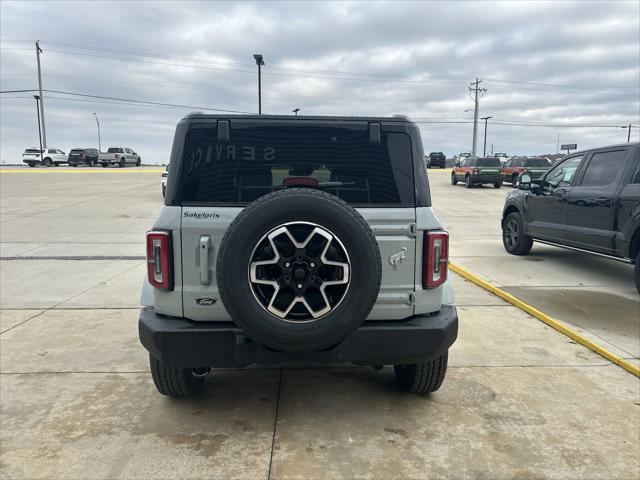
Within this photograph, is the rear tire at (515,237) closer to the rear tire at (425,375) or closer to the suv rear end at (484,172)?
the rear tire at (425,375)

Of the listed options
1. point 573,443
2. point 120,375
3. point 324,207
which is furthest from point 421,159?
point 120,375

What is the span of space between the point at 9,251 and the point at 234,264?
8555 mm

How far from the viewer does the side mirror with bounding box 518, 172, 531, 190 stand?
26.3 ft

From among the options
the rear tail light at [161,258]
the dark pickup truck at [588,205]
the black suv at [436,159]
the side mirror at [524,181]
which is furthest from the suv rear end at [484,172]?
the rear tail light at [161,258]

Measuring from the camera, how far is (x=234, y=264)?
252cm

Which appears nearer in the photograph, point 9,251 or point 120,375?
point 120,375

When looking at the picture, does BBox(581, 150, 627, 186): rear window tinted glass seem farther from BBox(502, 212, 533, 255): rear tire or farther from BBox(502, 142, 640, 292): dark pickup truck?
BBox(502, 212, 533, 255): rear tire

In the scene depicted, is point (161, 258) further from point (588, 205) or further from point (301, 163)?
point (588, 205)

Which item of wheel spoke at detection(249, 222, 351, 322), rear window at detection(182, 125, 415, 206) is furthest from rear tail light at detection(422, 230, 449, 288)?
wheel spoke at detection(249, 222, 351, 322)

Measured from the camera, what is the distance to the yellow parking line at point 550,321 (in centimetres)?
404

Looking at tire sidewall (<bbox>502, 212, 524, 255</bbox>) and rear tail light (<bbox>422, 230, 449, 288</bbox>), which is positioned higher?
rear tail light (<bbox>422, 230, 449, 288</bbox>)

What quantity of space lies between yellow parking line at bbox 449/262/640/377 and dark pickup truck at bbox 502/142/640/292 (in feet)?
5.30

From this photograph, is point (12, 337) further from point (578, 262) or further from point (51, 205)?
point (51, 205)

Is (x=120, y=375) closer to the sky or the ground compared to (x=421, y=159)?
closer to the ground
